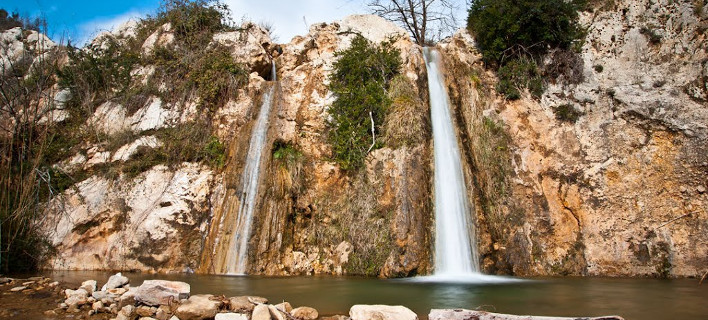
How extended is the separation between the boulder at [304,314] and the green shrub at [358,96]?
22.8 ft

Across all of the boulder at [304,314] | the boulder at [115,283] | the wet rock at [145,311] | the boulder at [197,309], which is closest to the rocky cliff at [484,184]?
the boulder at [115,283]

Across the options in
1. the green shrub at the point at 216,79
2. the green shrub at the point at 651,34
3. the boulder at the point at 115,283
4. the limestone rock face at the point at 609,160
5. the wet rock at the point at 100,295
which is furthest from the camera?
the green shrub at the point at 216,79

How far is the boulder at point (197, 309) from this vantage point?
528cm

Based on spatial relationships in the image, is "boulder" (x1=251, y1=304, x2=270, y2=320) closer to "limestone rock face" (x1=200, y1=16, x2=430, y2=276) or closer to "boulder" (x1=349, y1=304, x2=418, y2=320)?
"boulder" (x1=349, y1=304, x2=418, y2=320)

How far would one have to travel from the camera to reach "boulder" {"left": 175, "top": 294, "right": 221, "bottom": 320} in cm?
528

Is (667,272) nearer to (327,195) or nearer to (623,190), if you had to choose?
(623,190)


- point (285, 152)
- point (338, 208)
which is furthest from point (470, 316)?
point (285, 152)

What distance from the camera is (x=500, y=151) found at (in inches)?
480

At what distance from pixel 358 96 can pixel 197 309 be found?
29.9 ft

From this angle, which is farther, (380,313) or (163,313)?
(163,313)

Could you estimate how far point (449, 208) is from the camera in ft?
35.8

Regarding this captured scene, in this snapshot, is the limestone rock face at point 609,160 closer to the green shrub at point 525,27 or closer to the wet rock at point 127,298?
the green shrub at point 525,27

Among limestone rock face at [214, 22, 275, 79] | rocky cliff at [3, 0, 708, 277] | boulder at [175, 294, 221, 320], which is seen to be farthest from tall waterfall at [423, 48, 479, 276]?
limestone rock face at [214, 22, 275, 79]

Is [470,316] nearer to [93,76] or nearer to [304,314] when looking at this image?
[304,314]
